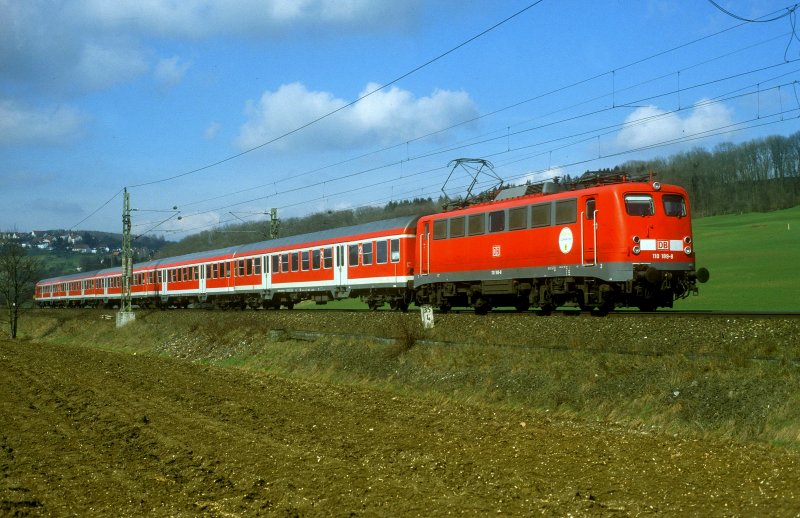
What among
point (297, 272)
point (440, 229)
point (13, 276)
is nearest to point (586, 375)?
point (440, 229)

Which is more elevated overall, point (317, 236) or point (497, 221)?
point (317, 236)

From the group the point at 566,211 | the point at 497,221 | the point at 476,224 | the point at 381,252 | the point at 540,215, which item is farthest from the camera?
the point at 381,252

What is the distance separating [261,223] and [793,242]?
4703 cm

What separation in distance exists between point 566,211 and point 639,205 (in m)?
2.15

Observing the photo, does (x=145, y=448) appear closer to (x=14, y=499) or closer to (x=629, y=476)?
(x=14, y=499)

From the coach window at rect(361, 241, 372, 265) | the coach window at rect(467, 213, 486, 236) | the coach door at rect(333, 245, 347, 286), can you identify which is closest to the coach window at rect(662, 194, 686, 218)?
the coach window at rect(467, 213, 486, 236)

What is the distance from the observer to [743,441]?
11.7 meters

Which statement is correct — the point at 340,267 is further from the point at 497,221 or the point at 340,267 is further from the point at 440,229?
the point at 497,221

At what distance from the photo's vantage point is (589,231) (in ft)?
74.3

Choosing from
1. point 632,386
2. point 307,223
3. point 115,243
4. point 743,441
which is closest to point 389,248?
point 632,386

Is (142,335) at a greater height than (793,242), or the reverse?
(793,242)

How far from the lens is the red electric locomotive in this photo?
72.4 ft

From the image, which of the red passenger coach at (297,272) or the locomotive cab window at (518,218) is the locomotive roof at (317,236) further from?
the locomotive cab window at (518,218)

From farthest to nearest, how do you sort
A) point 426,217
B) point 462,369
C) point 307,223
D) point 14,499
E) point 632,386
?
1. point 307,223
2. point 426,217
3. point 462,369
4. point 632,386
5. point 14,499
